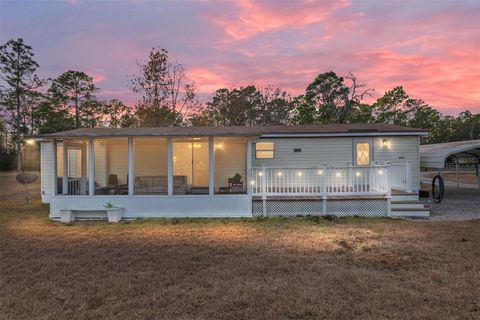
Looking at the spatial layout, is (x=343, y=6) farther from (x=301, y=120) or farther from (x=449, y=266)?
(x=301, y=120)

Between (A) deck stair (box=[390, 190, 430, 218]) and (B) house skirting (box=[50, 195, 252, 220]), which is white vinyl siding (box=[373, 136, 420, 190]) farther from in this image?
(B) house skirting (box=[50, 195, 252, 220])

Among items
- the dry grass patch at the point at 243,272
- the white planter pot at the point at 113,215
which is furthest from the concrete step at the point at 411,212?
the white planter pot at the point at 113,215

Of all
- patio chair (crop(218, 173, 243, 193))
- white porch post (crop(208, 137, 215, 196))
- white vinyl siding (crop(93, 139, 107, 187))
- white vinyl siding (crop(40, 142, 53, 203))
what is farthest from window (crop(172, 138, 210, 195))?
white vinyl siding (crop(40, 142, 53, 203))

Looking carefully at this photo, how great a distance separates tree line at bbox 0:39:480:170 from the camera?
23281mm

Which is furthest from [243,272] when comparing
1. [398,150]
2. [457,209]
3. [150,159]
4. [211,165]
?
[398,150]

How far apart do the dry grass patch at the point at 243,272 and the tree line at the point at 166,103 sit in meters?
17.3

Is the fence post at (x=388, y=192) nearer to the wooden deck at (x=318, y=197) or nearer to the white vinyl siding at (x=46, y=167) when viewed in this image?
the wooden deck at (x=318, y=197)

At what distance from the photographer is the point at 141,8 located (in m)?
11.7

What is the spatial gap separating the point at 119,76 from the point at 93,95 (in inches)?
379

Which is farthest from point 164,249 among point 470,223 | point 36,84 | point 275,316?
point 36,84

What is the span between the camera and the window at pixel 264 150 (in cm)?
1235

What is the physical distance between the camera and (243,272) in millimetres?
4543

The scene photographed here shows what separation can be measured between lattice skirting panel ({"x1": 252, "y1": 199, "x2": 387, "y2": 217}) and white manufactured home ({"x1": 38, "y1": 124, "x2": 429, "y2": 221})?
30 millimetres

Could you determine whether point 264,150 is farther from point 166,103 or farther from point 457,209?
point 166,103
